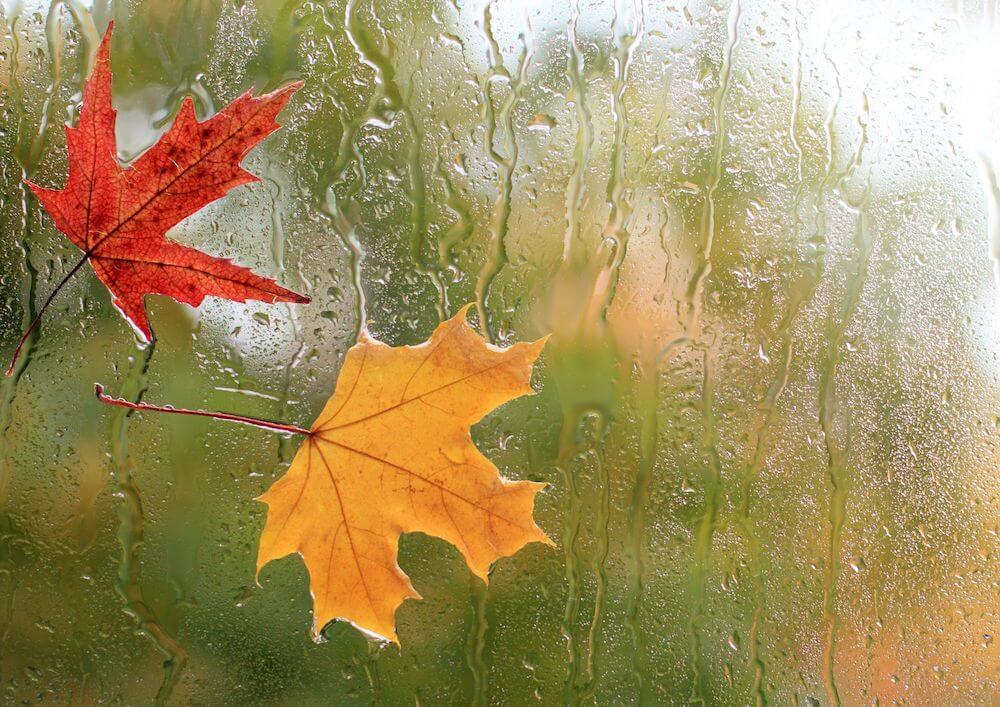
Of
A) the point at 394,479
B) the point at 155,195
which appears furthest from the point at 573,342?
the point at 155,195

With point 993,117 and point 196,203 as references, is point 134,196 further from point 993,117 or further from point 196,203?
point 993,117

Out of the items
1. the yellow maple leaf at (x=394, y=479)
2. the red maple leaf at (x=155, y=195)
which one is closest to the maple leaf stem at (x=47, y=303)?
the red maple leaf at (x=155, y=195)

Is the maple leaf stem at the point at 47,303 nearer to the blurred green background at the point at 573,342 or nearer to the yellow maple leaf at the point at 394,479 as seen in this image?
the blurred green background at the point at 573,342

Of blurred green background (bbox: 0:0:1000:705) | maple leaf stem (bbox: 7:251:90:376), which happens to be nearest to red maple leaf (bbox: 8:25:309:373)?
maple leaf stem (bbox: 7:251:90:376)

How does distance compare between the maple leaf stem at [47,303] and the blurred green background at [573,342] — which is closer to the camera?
the maple leaf stem at [47,303]

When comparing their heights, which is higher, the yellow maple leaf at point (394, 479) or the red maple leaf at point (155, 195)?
the red maple leaf at point (155, 195)
